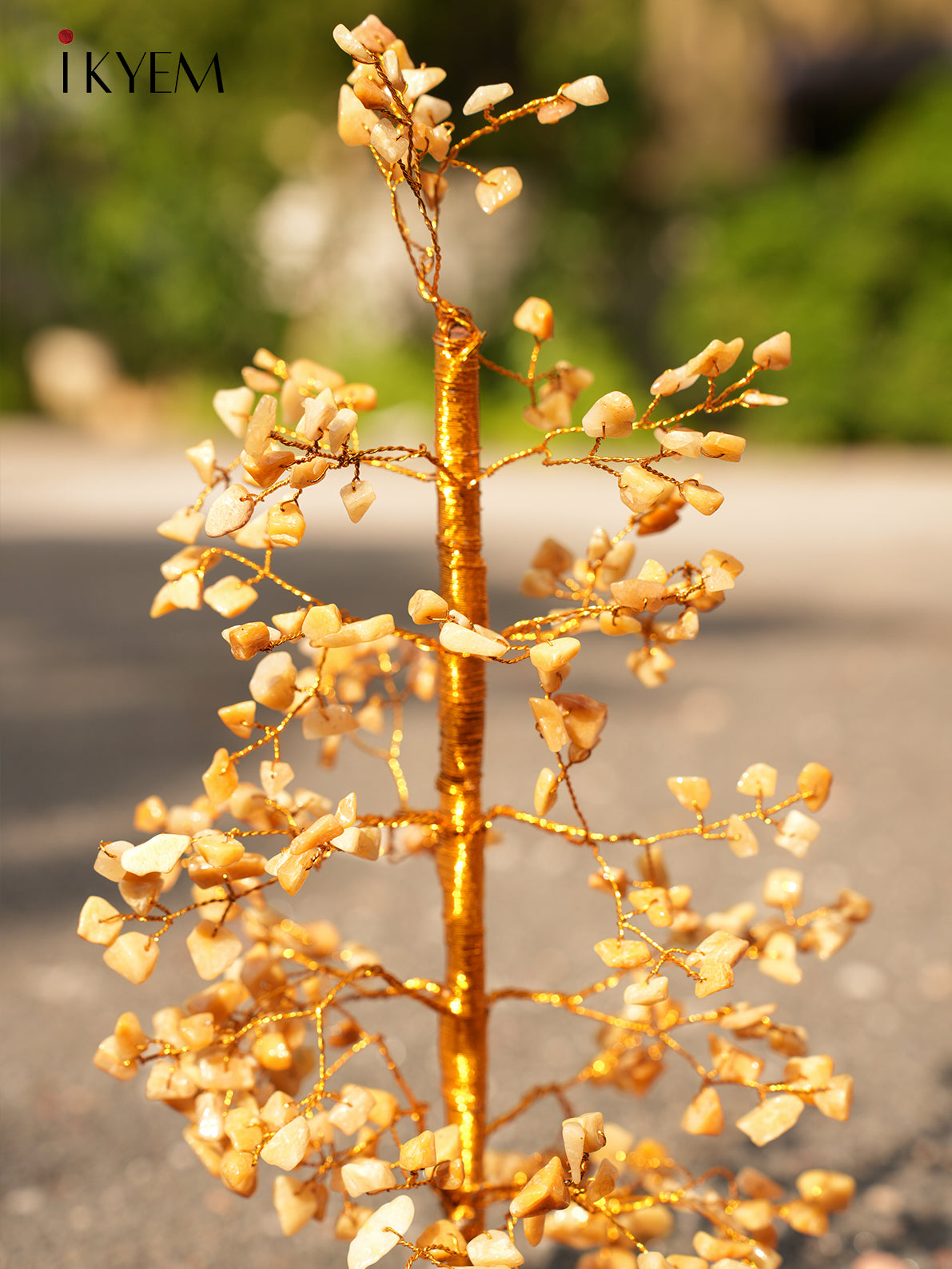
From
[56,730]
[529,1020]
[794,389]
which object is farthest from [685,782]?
[794,389]

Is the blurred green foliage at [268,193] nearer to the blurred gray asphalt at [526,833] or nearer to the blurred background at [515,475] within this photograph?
the blurred background at [515,475]

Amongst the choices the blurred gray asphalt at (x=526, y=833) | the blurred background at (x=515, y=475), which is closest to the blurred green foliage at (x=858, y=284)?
the blurred background at (x=515, y=475)

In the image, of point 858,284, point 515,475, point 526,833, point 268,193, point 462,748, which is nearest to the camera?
point 462,748

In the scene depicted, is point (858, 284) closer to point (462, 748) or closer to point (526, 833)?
point (526, 833)

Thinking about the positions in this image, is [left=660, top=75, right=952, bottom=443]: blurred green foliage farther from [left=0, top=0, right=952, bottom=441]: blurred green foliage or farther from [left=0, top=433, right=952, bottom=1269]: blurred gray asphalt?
[left=0, top=433, right=952, bottom=1269]: blurred gray asphalt

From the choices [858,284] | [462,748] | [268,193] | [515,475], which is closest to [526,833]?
[462,748]
